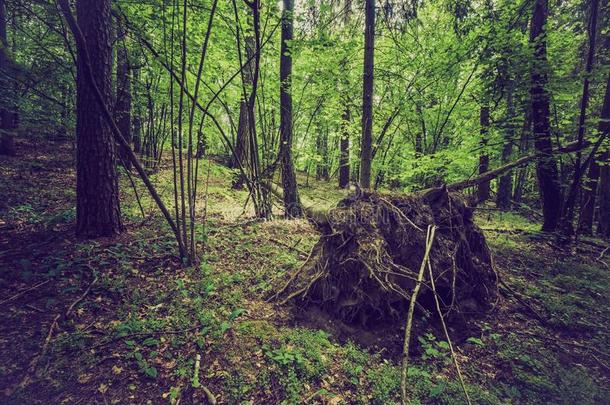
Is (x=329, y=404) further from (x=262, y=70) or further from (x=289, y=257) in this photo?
(x=262, y=70)

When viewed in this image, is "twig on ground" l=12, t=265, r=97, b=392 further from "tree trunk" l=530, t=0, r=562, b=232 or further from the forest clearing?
"tree trunk" l=530, t=0, r=562, b=232

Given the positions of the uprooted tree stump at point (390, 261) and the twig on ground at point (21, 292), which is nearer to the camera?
the twig on ground at point (21, 292)

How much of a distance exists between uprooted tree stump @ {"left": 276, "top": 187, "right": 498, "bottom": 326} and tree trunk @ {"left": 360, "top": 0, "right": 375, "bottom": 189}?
85.3 inches

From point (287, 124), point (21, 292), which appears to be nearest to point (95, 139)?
point (21, 292)

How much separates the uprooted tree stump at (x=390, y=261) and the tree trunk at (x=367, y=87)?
2168 millimetres

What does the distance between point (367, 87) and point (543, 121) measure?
4467mm

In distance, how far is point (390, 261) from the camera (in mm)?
4023

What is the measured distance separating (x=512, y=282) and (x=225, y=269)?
5349 mm

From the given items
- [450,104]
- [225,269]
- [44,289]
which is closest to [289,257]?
[225,269]

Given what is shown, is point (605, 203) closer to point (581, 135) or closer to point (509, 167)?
point (581, 135)

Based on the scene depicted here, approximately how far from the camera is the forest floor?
2.84m

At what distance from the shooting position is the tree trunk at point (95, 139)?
183 inches

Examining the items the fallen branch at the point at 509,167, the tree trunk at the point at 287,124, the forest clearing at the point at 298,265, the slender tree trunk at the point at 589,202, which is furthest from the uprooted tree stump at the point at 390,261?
the slender tree trunk at the point at 589,202

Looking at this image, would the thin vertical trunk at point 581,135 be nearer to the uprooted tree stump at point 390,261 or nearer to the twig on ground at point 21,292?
the uprooted tree stump at point 390,261
